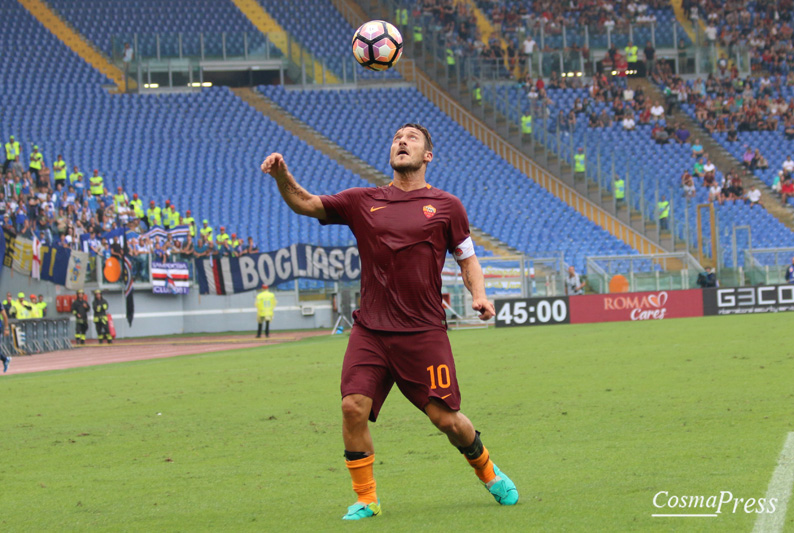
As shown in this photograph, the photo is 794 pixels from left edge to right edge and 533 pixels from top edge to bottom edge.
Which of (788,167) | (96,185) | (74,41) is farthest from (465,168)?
(74,41)

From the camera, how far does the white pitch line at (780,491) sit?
4945 mm

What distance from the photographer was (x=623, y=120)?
4238 centimetres

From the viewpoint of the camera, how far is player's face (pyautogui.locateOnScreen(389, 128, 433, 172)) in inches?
235

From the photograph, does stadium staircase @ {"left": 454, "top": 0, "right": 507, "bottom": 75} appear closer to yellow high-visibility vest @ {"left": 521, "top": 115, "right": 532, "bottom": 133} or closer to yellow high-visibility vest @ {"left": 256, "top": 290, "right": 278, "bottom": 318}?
yellow high-visibility vest @ {"left": 521, "top": 115, "right": 532, "bottom": 133}

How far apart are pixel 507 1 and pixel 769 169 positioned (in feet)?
50.8

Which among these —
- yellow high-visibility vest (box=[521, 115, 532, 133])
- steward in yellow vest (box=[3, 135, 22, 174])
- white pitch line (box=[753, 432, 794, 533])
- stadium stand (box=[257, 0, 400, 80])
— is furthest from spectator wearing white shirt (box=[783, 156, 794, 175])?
white pitch line (box=[753, 432, 794, 533])

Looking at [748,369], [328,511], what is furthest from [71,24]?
[328,511]

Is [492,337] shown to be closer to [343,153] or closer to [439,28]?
[343,153]

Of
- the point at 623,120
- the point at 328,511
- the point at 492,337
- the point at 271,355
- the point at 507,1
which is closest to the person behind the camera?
the point at 328,511

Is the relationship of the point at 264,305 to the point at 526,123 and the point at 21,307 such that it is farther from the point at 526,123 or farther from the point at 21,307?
the point at 526,123

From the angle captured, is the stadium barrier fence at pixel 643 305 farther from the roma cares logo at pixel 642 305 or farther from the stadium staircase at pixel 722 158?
the stadium staircase at pixel 722 158

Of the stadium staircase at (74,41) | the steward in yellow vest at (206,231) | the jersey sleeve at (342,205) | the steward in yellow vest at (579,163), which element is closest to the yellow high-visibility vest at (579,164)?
the steward in yellow vest at (579,163)

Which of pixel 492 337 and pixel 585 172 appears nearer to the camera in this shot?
pixel 492 337

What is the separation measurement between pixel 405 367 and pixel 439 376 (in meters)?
0.20
